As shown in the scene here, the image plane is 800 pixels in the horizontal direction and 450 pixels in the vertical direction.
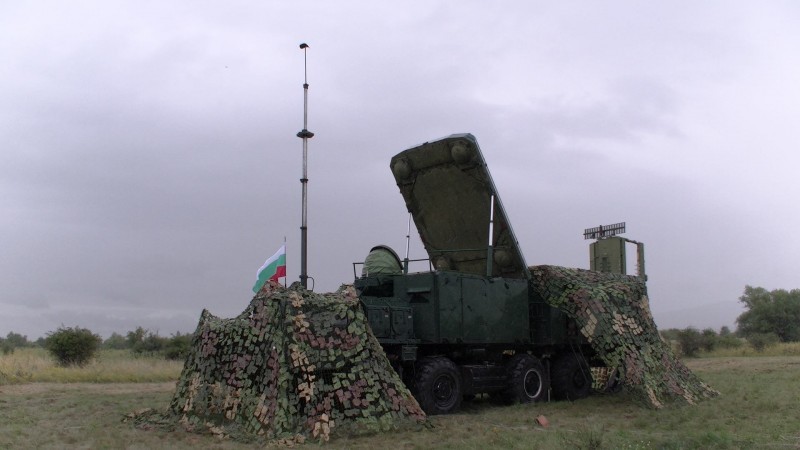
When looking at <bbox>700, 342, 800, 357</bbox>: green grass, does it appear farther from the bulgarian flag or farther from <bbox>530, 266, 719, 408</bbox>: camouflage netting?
the bulgarian flag

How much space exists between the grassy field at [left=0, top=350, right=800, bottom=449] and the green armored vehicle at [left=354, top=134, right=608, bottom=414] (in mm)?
649

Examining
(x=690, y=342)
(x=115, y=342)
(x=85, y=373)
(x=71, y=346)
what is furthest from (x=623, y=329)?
(x=115, y=342)

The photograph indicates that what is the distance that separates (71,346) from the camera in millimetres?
26719

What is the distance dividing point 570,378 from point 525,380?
61.3 inches

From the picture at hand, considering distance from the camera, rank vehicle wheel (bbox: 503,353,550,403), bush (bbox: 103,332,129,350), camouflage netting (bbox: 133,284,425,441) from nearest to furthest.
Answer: camouflage netting (bbox: 133,284,425,441) < vehicle wheel (bbox: 503,353,550,403) < bush (bbox: 103,332,129,350)

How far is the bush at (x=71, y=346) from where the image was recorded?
26.7 m

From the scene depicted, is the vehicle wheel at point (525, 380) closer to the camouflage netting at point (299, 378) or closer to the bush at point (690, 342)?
the camouflage netting at point (299, 378)

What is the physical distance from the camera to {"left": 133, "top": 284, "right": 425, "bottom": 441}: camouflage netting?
9.87 metres

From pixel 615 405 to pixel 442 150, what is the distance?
6128 millimetres

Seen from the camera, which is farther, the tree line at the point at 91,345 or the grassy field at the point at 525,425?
the tree line at the point at 91,345

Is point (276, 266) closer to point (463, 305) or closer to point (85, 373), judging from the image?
point (463, 305)

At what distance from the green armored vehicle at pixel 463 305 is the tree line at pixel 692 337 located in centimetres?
353

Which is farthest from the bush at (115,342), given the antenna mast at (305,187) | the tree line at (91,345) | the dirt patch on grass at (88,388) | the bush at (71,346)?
the antenna mast at (305,187)

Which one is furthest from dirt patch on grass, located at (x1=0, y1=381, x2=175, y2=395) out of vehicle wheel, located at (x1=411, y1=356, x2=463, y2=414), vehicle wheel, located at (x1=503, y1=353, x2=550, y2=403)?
vehicle wheel, located at (x1=503, y1=353, x2=550, y2=403)
